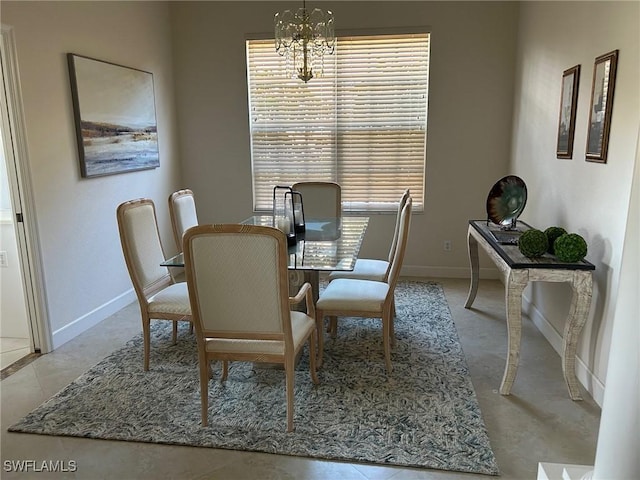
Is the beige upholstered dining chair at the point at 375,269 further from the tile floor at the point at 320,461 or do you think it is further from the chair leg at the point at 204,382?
the chair leg at the point at 204,382

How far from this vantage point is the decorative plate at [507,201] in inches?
125

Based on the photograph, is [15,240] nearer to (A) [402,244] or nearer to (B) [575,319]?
(A) [402,244]

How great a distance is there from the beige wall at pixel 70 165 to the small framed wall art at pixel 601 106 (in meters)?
3.39

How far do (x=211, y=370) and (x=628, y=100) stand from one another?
2.68 meters

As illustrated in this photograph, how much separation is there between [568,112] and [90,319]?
3.71m

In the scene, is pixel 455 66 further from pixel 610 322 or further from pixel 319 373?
pixel 319 373

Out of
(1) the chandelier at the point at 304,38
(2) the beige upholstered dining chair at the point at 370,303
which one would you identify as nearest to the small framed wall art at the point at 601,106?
(2) the beige upholstered dining chair at the point at 370,303

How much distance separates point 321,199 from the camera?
4.04m

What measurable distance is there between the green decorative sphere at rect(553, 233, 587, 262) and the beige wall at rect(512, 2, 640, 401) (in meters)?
0.13

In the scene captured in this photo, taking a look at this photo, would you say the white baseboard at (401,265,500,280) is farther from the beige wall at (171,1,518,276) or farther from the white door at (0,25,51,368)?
the white door at (0,25,51,368)

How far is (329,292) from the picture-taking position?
2834 mm

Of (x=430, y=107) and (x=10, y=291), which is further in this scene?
(x=430, y=107)

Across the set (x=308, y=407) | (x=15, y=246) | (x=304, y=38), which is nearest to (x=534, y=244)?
(x=308, y=407)

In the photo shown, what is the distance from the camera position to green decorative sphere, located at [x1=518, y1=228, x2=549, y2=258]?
8.11 feet
